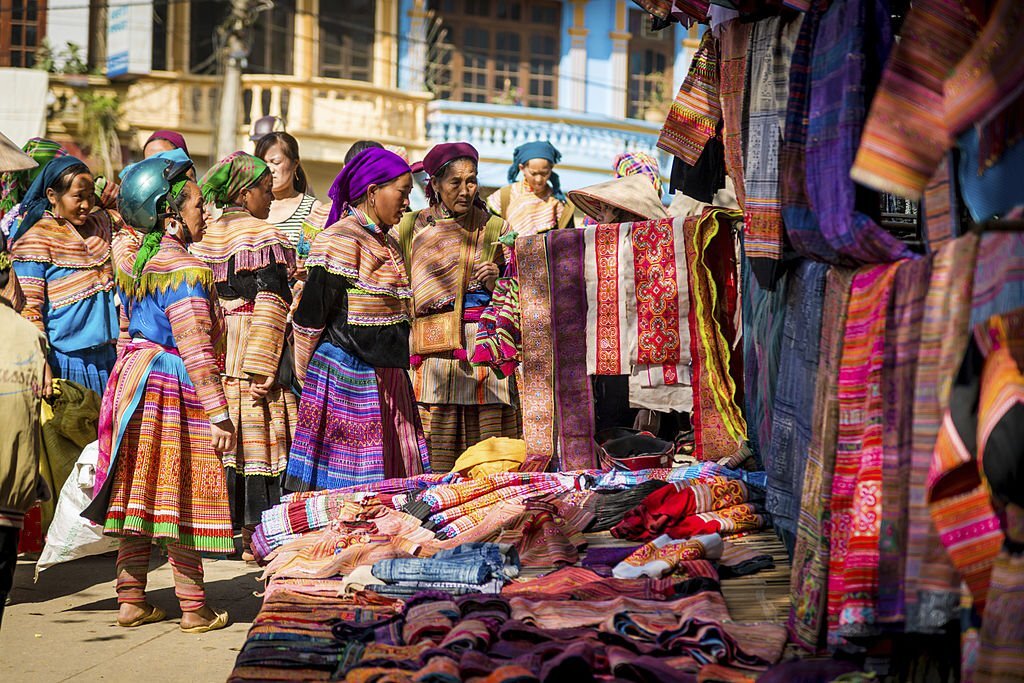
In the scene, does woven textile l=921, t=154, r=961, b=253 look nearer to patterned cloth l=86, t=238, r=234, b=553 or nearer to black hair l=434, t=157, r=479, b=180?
patterned cloth l=86, t=238, r=234, b=553

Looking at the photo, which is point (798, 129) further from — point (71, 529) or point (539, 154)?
point (539, 154)

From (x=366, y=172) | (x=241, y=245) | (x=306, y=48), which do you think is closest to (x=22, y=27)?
(x=306, y=48)

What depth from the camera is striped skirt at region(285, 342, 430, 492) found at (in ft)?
20.5

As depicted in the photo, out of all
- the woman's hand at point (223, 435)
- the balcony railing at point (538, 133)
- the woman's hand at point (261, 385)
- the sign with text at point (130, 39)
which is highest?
the sign with text at point (130, 39)

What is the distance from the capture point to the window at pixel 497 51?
26.6 meters

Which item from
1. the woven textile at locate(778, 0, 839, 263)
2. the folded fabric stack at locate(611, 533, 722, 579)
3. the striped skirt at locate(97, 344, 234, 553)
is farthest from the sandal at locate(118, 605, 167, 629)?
the woven textile at locate(778, 0, 839, 263)

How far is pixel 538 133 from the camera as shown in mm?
25234

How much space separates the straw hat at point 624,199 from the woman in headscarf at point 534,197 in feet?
7.46

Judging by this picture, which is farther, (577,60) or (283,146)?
(577,60)

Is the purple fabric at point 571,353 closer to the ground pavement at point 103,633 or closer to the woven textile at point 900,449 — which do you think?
the ground pavement at point 103,633

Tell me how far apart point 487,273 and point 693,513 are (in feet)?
8.09

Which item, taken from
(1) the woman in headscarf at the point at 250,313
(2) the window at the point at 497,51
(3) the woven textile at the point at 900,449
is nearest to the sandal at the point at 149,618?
(1) the woman in headscarf at the point at 250,313

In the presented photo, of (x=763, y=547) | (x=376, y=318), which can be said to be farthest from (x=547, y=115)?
(x=763, y=547)

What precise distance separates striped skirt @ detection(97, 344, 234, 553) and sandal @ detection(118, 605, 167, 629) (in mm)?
510
